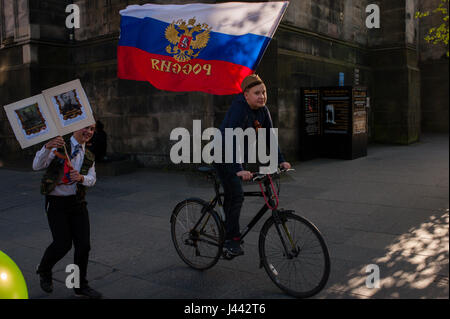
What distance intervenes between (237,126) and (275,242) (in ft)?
3.58

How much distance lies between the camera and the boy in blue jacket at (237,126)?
4250mm

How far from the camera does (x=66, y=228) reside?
4.00 meters

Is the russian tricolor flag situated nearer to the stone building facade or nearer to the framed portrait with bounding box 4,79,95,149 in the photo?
the framed portrait with bounding box 4,79,95,149

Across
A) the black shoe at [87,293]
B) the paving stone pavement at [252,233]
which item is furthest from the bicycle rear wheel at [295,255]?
the black shoe at [87,293]

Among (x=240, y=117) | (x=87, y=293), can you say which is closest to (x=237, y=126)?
(x=240, y=117)

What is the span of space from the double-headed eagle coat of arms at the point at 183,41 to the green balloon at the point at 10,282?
2.73m

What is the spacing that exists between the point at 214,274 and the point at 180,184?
5.43m

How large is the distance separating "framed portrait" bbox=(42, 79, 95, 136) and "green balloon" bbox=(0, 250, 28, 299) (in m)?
1.12

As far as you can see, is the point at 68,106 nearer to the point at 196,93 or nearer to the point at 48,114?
the point at 48,114

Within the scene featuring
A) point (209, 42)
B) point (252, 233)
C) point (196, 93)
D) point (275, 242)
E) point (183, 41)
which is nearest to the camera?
point (275, 242)

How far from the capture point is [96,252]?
536 cm

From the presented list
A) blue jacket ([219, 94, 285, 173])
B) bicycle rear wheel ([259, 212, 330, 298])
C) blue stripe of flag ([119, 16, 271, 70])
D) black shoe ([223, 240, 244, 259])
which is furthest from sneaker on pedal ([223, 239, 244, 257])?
blue stripe of flag ([119, 16, 271, 70])
